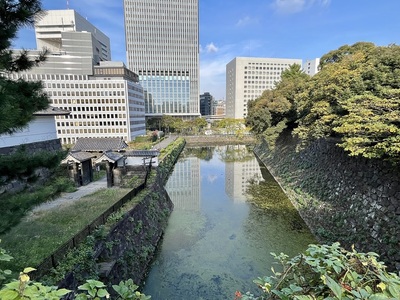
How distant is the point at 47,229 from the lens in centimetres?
759

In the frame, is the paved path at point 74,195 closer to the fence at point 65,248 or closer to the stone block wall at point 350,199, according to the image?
the fence at point 65,248

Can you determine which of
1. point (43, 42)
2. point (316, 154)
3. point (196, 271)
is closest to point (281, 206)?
point (316, 154)

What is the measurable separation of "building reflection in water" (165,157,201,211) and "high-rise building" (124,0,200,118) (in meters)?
43.9

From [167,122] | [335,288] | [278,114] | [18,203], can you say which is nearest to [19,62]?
[18,203]

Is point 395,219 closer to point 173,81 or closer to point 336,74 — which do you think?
point 336,74

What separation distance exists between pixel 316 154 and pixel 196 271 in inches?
503

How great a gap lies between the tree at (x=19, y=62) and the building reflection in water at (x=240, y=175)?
13243 mm

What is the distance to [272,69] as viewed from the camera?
7819 cm

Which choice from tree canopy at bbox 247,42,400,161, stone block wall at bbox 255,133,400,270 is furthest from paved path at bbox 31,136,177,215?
tree canopy at bbox 247,42,400,161

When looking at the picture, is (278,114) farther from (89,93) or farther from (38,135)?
(89,93)

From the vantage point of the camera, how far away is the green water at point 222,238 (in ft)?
25.0

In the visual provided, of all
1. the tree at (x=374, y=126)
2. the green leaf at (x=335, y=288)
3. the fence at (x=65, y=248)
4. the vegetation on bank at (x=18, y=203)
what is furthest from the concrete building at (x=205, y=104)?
the green leaf at (x=335, y=288)

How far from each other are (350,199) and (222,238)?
629cm

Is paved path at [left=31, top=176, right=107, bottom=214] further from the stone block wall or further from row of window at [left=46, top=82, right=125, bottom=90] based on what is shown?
row of window at [left=46, top=82, right=125, bottom=90]
